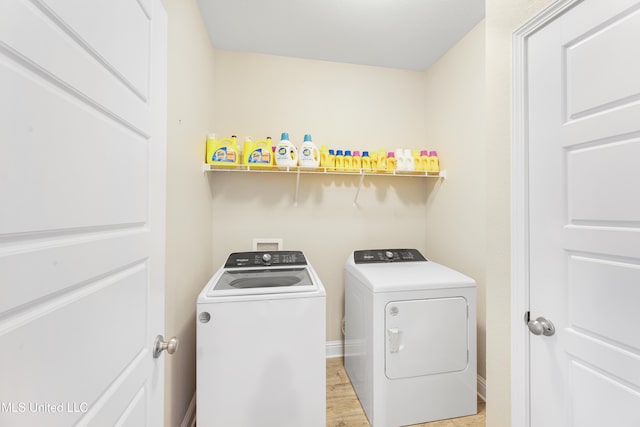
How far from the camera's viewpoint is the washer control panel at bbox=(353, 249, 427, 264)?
7.30ft

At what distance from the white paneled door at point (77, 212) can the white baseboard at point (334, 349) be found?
5.87 feet

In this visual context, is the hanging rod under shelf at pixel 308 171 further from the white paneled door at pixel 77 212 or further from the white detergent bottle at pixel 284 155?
the white paneled door at pixel 77 212

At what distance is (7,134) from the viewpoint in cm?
40

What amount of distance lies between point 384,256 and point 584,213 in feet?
4.77

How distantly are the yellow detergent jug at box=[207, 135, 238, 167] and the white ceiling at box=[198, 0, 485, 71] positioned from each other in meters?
0.87

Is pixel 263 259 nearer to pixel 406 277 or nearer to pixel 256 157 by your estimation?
pixel 256 157

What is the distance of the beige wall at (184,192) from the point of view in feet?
4.39

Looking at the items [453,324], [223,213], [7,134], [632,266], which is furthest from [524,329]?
[223,213]

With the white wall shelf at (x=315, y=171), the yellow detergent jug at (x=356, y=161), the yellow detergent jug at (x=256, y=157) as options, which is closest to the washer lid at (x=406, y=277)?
the white wall shelf at (x=315, y=171)

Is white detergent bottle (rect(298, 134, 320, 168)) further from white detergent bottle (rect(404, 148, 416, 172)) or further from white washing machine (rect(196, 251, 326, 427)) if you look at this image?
white washing machine (rect(196, 251, 326, 427))

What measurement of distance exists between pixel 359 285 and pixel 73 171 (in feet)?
5.78

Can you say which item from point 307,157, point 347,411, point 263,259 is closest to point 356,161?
point 307,157

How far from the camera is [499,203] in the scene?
47.4 inches

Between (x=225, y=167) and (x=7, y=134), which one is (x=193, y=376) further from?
(x=7, y=134)
